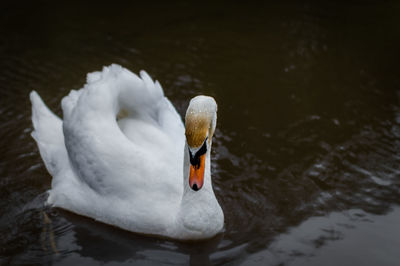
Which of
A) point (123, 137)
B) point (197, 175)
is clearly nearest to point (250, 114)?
point (123, 137)

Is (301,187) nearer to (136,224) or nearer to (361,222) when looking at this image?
(361,222)

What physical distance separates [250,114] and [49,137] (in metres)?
2.36

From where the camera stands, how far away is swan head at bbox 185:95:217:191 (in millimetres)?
3904

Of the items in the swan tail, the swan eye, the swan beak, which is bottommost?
the swan beak

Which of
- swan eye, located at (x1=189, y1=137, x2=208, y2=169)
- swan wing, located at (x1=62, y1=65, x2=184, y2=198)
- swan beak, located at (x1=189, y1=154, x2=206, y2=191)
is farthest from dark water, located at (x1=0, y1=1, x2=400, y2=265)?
swan eye, located at (x1=189, y1=137, x2=208, y2=169)

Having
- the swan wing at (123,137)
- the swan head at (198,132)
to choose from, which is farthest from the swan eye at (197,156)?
the swan wing at (123,137)

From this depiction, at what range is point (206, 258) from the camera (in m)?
4.43

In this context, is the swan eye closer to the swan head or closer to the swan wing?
the swan head

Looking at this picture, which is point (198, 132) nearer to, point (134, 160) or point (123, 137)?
point (134, 160)

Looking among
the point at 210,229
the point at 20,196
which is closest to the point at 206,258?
the point at 210,229

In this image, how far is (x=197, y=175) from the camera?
4.03 m

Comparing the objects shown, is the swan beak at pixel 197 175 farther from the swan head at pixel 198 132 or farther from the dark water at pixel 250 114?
the dark water at pixel 250 114

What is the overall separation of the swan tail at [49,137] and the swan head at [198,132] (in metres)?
1.76

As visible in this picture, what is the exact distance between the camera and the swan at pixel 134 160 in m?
4.34
